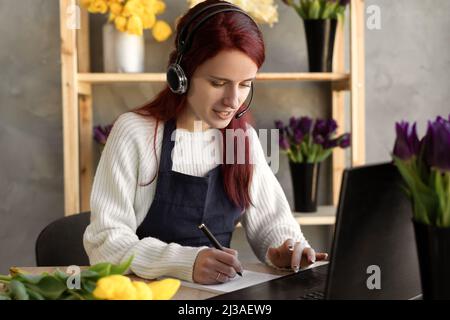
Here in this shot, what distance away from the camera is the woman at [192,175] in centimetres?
136

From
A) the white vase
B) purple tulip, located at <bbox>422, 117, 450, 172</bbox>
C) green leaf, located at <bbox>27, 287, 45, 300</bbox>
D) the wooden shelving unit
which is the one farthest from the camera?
the white vase

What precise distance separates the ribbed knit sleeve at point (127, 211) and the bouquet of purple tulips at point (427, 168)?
1.72 ft

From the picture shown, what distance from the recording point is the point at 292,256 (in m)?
1.30

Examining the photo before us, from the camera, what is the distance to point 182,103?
1555mm

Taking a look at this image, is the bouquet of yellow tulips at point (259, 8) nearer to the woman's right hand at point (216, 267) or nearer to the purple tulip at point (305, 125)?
the purple tulip at point (305, 125)

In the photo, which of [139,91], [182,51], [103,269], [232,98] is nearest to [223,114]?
[232,98]

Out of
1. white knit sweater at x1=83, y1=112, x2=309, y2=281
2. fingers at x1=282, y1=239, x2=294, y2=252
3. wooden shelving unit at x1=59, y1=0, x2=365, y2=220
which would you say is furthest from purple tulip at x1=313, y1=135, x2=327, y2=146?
fingers at x1=282, y1=239, x2=294, y2=252

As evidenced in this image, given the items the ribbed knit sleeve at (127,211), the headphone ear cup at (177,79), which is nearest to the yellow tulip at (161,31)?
the ribbed knit sleeve at (127,211)

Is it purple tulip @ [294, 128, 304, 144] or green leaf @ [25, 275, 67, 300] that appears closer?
green leaf @ [25, 275, 67, 300]

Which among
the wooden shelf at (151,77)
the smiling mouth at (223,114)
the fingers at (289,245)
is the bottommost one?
the fingers at (289,245)

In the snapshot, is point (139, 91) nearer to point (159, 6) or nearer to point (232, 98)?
point (159, 6)

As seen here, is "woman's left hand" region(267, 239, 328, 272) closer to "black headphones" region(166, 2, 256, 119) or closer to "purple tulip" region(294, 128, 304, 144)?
"black headphones" region(166, 2, 256, 119)

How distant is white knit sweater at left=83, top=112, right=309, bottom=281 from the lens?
4.31 ft

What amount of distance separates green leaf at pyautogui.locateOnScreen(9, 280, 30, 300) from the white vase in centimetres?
152
